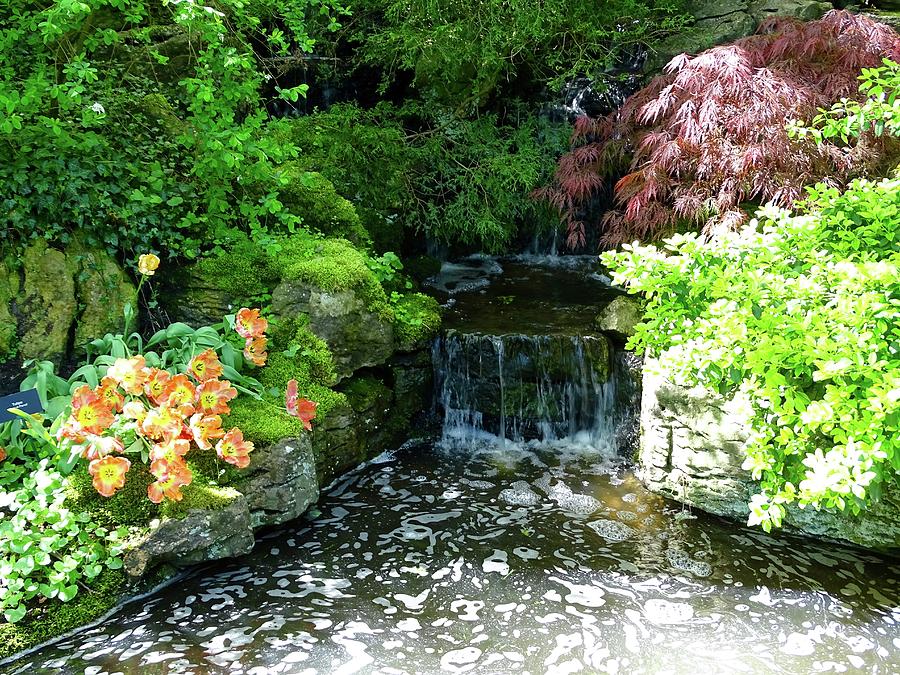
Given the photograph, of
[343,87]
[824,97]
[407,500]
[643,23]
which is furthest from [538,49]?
[407,500]

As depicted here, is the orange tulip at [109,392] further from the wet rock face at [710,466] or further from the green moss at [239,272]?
the wet rock face at [710,466]

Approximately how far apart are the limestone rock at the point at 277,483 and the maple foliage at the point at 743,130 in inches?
136

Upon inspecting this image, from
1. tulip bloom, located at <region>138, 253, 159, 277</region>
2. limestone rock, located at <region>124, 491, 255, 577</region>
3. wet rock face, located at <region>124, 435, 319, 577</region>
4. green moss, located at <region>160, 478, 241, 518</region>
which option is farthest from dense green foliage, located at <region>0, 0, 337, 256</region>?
limestone rock, located at <region>124, 491, 255, 577</region>

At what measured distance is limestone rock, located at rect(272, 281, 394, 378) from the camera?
4809 mm

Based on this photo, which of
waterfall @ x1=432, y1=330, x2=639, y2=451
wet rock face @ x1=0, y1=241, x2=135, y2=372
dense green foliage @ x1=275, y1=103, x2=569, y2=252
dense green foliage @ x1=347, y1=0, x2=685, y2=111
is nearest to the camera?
wet rock face @ x1=0, y1=241, x2=135, y2=372

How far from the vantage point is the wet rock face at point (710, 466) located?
3.96 meters

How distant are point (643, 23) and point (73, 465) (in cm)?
688

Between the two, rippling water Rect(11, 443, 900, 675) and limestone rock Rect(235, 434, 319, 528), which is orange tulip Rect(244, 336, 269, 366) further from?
rippling water Rect(11, 443, 900, 675)

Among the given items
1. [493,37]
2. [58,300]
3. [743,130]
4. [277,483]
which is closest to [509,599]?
[277,483]

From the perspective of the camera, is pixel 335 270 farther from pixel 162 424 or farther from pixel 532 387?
pixel 532 387

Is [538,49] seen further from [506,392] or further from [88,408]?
[88,408]

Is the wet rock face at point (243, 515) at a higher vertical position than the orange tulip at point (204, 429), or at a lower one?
lower

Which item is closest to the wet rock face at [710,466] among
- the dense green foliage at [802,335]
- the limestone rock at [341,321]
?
the dense green foliage at [802,335]

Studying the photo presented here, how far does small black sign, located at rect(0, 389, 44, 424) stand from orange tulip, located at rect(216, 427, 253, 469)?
0.98 meters
